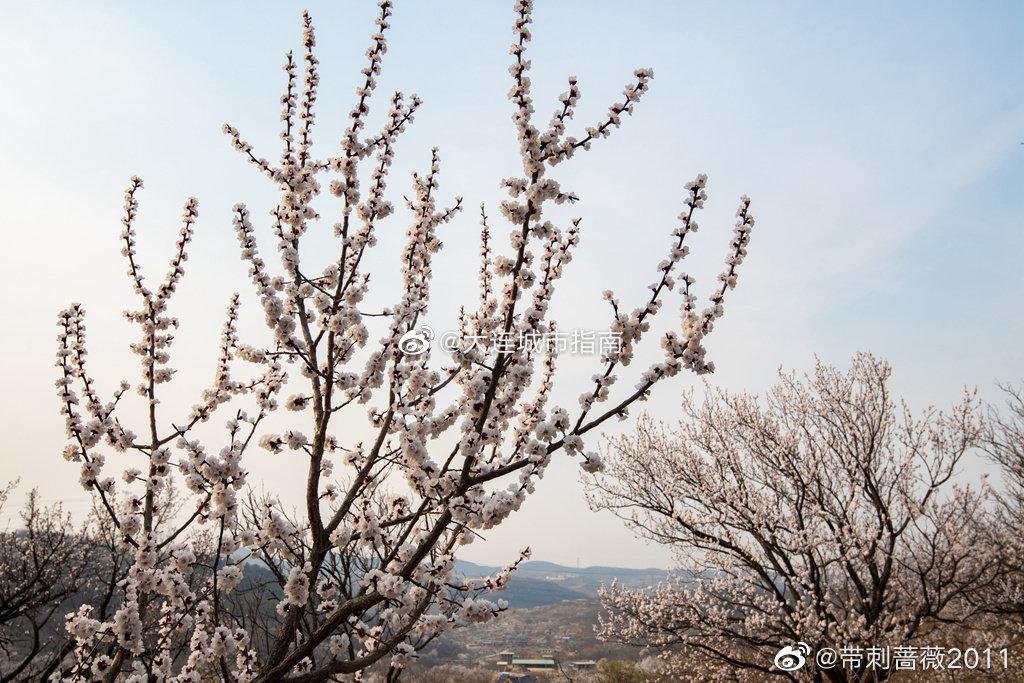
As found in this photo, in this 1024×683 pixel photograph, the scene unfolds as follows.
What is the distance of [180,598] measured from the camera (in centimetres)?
319

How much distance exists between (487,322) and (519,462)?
0.98m

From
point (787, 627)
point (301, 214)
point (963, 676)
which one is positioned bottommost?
point (963, 676)

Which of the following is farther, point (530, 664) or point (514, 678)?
point (530, 664)

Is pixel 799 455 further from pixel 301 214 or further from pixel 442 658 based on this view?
pixel 442 658

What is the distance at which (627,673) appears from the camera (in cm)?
2111

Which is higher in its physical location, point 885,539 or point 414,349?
point 414,349

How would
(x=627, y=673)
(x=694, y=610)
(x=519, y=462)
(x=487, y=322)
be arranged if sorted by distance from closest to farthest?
(x=519, y=462)
(x=487, y=322)
(x=694, y=610)
(x=627, y=673)

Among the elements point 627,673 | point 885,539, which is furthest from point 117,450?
point 627,673

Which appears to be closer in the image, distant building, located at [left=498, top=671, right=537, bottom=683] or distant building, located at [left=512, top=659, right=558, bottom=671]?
distant building, located at [left=498, top=671, right=537, bottom=683]

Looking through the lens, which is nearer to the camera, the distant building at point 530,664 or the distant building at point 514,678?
the distant building at point 514,678

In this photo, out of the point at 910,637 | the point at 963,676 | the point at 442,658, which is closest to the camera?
the point at 910,637

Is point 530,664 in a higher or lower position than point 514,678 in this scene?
higher

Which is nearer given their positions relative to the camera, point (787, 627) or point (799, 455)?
point (787, 627)

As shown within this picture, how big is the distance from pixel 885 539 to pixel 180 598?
11292 mm
